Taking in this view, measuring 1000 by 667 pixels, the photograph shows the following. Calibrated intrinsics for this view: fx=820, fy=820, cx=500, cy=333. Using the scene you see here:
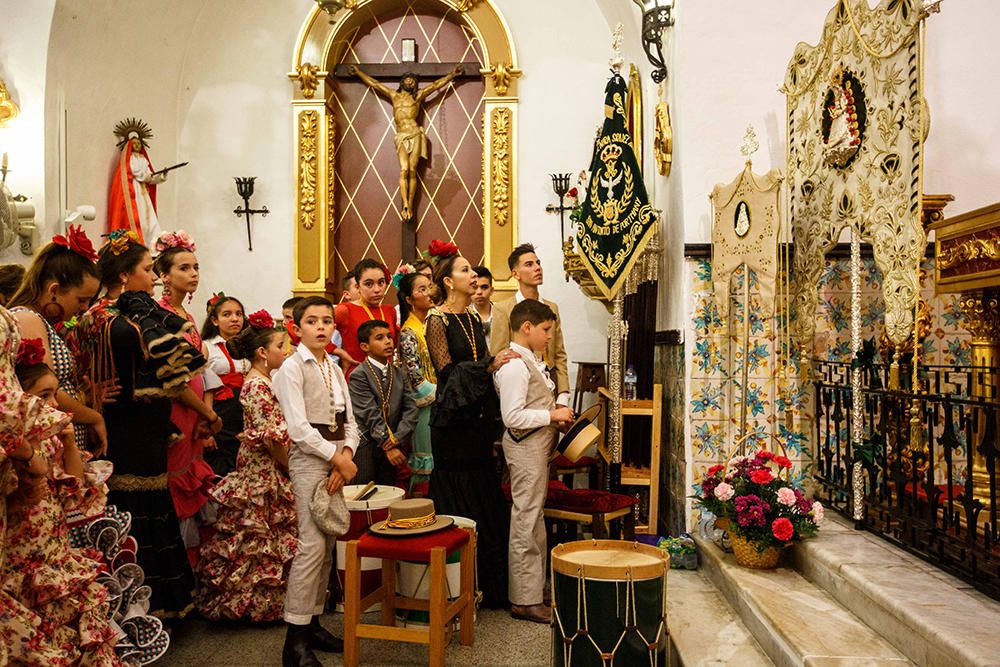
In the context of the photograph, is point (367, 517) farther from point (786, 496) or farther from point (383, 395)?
point (786, 496)

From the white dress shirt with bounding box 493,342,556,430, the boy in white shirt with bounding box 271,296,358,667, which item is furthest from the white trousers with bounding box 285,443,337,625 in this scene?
the white dress shirt with bounding box 493,342,556,430

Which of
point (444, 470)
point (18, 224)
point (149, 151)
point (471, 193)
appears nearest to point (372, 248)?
point (471, 193)

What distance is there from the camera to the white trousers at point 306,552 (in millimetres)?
3375

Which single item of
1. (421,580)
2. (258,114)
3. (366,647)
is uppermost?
(258,114)

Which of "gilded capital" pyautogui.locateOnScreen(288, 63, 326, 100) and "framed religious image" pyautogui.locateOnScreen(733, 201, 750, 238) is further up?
"gilded capital" pyautogui.locateOnScreen(288, 63, 326, 100)

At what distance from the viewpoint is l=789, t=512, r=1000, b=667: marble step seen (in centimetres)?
235

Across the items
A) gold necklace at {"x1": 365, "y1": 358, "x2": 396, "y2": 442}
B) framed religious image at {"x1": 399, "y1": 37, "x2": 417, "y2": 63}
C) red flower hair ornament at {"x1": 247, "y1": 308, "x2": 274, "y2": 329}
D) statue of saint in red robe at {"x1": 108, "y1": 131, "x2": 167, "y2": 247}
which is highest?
framed religious image at {"x1": 399, "y1": 37, "x2": 417, "y2": 63}

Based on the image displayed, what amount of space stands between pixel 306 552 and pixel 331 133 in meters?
5.06

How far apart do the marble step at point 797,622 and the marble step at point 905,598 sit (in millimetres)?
45

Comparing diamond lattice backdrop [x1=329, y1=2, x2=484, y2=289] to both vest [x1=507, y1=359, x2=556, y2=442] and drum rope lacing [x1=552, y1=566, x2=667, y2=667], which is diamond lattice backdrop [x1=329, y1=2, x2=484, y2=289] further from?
drum rope lacing [x1=552, y1=566, x2=667, y2=667]

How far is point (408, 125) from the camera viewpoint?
7449 mm

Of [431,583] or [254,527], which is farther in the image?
[254,527]

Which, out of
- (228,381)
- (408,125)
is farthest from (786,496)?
(408,125)

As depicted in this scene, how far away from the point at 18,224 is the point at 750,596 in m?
5.52
